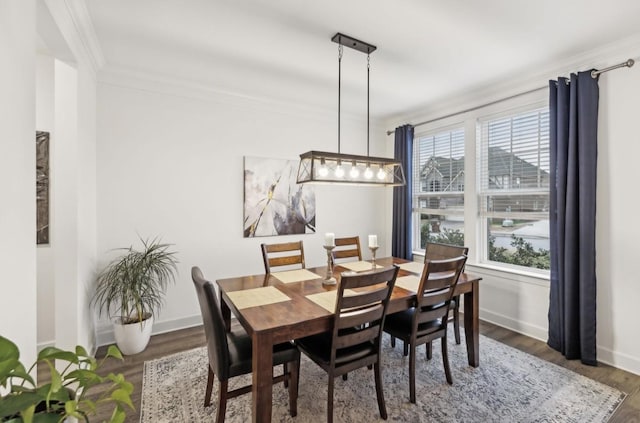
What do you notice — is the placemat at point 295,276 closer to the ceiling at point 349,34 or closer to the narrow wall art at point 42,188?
the ceiling at point 349,34

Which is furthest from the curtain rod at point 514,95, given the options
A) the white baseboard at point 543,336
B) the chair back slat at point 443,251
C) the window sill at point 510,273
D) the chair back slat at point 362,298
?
the chair back slat at point 362,298

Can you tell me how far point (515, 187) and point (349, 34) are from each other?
2.38 m

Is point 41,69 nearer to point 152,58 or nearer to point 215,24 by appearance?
point 152,58

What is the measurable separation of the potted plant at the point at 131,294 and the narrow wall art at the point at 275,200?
1.08 m

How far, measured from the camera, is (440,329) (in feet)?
7.86

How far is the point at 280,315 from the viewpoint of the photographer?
1.83 metres

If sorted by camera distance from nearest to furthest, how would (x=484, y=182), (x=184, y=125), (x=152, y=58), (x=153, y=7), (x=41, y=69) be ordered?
(x=153, y=7), (x=41, y=69), (x=152, y=58), (x=184, y=125), (x=484, y=182)

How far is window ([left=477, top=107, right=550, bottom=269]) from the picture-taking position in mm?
3223

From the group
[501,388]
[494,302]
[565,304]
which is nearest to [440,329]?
[501,388]

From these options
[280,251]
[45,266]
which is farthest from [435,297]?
[45,266]

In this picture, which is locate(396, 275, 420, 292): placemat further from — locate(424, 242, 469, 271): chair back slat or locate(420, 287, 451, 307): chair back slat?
locate(424, 242, 469, 271): chair back slat

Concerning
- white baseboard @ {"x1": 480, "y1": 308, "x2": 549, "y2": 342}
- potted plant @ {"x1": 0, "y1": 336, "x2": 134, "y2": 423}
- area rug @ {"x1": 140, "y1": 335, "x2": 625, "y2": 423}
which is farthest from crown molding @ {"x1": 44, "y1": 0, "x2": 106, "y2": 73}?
white baseboard @ {"x1": 480, "y1": 308, "x2": 549, "y2": 342}

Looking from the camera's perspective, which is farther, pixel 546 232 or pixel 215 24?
pixel 546 232

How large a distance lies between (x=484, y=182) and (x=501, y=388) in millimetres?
2208
